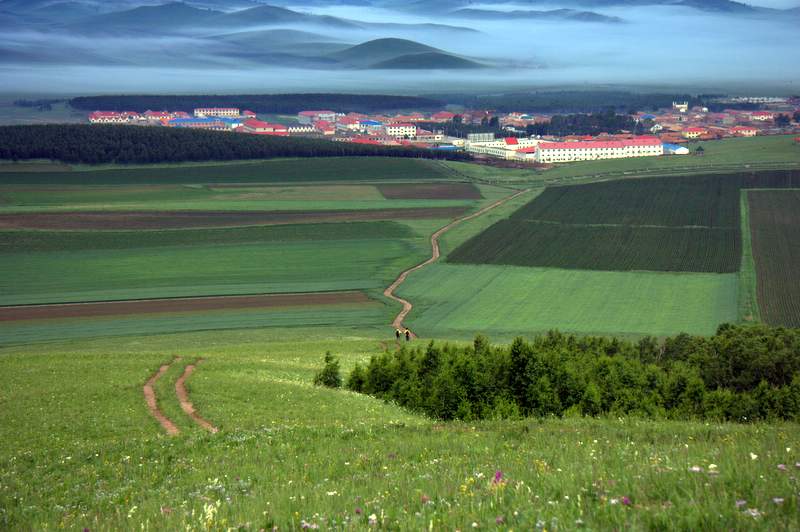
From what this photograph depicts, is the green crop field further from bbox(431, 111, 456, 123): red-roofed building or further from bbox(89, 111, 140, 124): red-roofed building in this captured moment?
bbox(89, 111, 140, 124): red-roofed building

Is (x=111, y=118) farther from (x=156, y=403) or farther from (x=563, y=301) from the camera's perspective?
(x=156, y=403)

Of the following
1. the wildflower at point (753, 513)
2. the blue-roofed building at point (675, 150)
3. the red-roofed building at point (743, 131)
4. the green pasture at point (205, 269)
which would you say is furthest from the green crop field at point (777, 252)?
the red-roofed building at point (743, 131)

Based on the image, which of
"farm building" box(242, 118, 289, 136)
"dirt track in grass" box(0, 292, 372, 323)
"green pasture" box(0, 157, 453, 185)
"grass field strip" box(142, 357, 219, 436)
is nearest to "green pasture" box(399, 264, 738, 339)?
"dirt track in grass" box(0, 292, 372, 323)

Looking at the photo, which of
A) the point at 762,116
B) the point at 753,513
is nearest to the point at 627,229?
the point at 753,513

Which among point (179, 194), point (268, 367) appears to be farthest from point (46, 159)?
point (268, 367)

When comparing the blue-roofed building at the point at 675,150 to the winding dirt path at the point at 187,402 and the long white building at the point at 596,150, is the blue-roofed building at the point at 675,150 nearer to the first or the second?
the long white building at the point at 596,150
